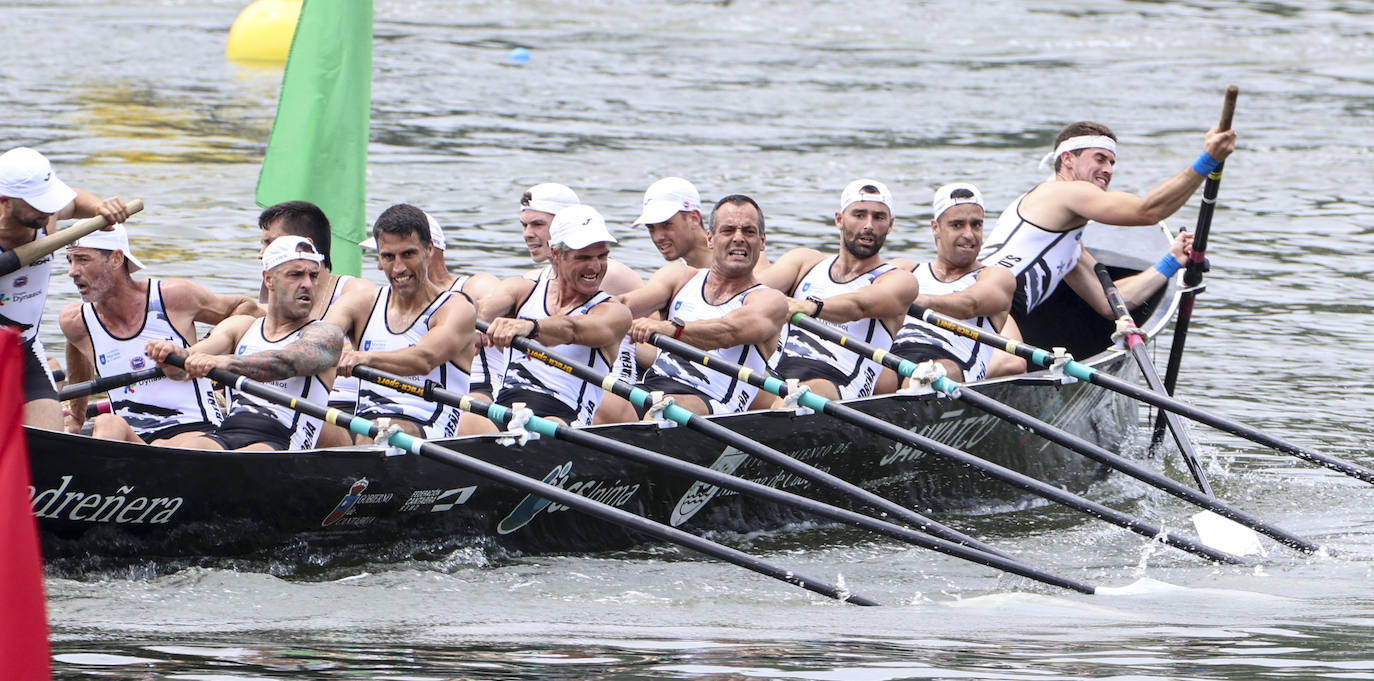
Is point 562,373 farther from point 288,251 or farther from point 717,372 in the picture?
point 288,251

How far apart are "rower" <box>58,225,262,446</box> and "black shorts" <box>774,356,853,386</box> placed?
Answer: 298 cm

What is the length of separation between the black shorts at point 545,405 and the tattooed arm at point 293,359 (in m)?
1.11

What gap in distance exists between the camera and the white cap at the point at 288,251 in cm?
748

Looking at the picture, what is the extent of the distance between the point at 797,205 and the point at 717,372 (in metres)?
10.0

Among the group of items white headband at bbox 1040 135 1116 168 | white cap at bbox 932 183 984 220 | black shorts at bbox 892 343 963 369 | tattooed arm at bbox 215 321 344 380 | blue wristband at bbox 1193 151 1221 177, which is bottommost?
black shorts at bbox 892 343 963 369

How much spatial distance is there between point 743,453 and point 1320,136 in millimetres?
16442

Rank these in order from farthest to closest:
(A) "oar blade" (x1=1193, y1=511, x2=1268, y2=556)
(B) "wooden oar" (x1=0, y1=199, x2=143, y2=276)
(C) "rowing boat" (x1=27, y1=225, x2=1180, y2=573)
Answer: (A) "oar blade" (x1=1193, y1=511, x2=1268, y2=556) → (B) "wooden oar" (x1=0, y1=199, x2=143, y2=276) → (C) "rowing boat" (x1=27, y1=225, x2=1180, y2=573)

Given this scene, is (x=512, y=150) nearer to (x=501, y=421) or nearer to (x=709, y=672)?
(x=501, y=421)

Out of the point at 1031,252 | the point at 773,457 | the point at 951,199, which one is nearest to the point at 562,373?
the point at 773,457

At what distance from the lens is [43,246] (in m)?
7.10

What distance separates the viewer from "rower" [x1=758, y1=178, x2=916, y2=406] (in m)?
9.36

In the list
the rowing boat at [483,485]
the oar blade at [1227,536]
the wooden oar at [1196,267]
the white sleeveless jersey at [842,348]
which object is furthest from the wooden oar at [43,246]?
the wooden oar at [1196,267]

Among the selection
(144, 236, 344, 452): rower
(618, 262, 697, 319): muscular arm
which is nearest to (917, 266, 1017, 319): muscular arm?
(618, 262, 697, 319): muscular arm

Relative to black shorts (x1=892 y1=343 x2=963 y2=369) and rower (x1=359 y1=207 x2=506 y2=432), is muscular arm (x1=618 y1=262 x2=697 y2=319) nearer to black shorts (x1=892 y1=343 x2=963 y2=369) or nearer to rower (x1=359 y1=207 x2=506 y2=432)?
rower (x1=359 y1=207 x2=506 y2=432)
